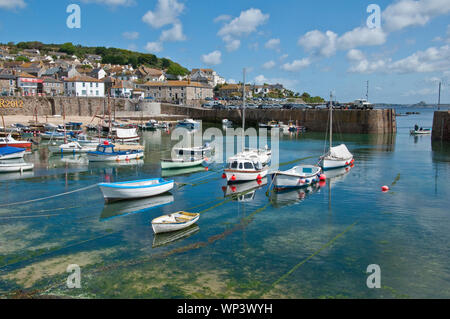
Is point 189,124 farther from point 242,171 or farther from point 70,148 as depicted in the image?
point 242,171

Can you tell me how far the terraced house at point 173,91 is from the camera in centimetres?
11550

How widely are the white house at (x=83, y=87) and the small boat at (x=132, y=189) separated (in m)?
79.7

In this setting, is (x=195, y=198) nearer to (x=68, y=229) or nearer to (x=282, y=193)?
(x=282, y=193)

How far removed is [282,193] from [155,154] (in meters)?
22.5

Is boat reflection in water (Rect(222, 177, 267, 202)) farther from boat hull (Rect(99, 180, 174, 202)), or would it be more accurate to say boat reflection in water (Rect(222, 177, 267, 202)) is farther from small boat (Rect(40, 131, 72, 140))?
small boat (Rect(40, 131, 72, 140))

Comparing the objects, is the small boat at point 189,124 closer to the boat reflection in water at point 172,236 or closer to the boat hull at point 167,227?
the boat reflection in water at point 172,236

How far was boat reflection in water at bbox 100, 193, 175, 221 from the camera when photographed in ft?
71.9

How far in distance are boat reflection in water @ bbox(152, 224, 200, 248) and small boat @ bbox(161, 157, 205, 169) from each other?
16007 millimetres

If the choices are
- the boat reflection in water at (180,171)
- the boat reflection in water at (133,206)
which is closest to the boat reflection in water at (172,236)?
the boat reflection in water at (133,206)

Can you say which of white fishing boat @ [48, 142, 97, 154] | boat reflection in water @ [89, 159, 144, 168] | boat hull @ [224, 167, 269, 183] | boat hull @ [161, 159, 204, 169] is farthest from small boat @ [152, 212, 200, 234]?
white fishing boat @ [48, 142, 97, 154]

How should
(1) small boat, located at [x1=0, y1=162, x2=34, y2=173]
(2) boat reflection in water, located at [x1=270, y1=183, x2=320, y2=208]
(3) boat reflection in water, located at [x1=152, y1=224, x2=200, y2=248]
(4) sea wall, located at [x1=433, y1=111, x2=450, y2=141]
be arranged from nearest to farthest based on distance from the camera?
(3) boat reflection in water, located at [x1=152, y1=224, x2=200, y2=248], (2) boat reflection in water, located at [x1=270, y1=183, x2=320, y2=208], (1) small boat, located at [x1=0, y1=162, x2=34, y2=173], (4) sea wall, located at [x1=433, y1=111, x2=450, y2=141]


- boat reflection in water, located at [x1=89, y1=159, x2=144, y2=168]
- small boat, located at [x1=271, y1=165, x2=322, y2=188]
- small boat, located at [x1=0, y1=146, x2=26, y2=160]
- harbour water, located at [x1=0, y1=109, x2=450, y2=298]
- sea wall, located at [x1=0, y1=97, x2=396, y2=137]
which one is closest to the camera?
harbour water, located at [x1=0, y1=109, x2=450, y2=298]
